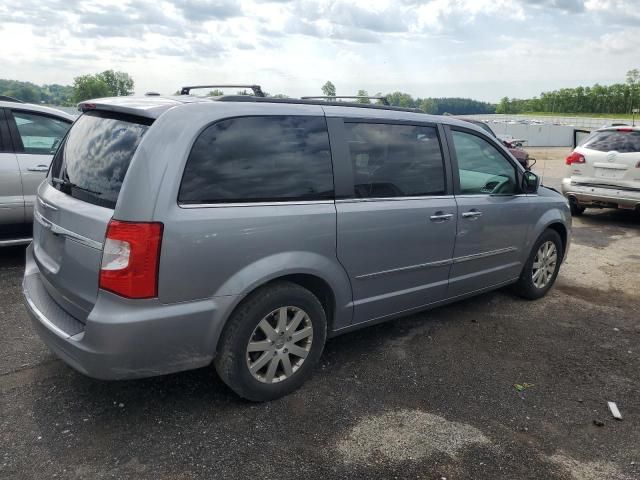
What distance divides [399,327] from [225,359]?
192cm

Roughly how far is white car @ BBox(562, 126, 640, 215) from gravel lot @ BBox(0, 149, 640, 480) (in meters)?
5.09

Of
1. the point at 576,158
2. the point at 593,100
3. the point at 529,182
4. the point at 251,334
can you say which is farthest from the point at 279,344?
the point at 593,100

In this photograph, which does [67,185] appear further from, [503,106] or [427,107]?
[503,106]

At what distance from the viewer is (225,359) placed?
10.0 ft

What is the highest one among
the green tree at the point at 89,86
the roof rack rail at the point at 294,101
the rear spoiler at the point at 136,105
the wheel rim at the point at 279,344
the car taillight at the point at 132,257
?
the green tree at the point at 89,86

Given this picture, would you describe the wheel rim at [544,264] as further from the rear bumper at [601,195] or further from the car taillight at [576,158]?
the car taillight at [576,158]

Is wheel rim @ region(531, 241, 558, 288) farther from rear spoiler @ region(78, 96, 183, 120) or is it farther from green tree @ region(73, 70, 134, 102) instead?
green tree @ region(73, 70, 134, 102)

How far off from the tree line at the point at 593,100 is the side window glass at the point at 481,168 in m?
108

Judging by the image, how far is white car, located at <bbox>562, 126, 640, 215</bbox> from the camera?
28.9 ft

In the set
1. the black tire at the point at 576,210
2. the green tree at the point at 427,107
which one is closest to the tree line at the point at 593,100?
the green tree at the point at 427,107

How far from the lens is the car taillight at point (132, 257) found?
8.72ft

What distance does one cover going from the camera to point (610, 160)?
29.7 ft

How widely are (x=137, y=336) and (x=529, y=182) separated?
3.64m

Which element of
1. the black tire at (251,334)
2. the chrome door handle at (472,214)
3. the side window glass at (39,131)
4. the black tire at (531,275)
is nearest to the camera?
the black tire at (251,334)
